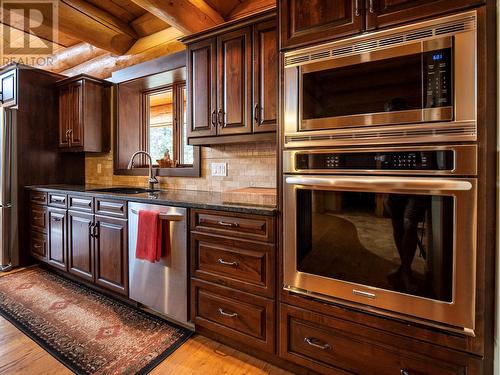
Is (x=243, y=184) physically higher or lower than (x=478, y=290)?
higher

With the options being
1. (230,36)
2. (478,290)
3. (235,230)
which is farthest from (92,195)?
(478,290)

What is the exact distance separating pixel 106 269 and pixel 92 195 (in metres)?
0.66

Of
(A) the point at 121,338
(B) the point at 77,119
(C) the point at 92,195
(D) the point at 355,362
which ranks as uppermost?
(B) the point at 77,119

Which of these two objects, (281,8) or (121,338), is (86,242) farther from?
(281,8)

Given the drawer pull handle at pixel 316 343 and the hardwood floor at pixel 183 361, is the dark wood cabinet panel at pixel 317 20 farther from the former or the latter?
the hardwood floor at pixel 183 361

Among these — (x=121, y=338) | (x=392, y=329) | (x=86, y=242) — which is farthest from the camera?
(x=86, y=242)

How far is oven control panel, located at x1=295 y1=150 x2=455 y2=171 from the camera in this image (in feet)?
3.62

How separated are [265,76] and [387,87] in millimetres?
843

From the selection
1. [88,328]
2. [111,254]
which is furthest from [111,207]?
[88,328]

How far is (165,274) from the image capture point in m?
1.92

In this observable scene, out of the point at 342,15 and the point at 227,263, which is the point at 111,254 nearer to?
the point at 227,263

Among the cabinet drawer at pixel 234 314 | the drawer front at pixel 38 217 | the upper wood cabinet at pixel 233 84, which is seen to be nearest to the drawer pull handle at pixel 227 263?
the cabinet drawer at pixel 234 314

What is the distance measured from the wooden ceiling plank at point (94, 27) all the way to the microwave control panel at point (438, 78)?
306 cm

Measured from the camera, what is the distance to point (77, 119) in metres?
3.21
